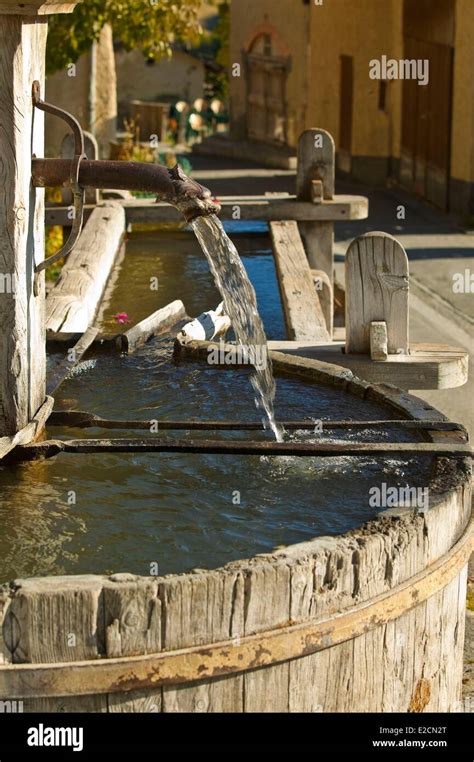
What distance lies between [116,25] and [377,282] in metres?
9.71

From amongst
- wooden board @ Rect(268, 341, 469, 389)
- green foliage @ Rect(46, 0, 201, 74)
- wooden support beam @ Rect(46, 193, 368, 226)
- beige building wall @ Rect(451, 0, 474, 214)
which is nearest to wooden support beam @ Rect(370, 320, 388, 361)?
wooden board @ Rect(268, 341, 469, 389)

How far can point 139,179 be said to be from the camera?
4.41 m

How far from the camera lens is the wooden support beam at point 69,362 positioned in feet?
16.9

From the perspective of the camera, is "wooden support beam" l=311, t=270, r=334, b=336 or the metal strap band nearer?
the metal strap band

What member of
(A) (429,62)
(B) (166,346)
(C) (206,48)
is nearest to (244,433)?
(B) (166,346)

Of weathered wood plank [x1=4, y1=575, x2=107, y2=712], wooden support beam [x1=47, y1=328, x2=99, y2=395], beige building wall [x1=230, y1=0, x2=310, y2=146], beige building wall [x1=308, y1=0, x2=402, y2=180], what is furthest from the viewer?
beige building wall [x1=230, y1=0, x2=310, y2=146]

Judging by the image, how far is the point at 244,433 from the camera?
16.9 feet

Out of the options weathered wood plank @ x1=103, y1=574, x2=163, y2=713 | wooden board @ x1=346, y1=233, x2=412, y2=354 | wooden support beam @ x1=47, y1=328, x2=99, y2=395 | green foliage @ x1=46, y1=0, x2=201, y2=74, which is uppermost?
green foliage @ x1=46, y1=0, x2=201, y2=74

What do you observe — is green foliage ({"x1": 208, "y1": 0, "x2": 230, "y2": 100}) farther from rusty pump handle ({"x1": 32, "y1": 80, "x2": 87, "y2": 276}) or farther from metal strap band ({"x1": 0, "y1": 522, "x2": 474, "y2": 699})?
metal strap band ({"x1": 0, "y1": 522, "x2": 474, "y2": 699})

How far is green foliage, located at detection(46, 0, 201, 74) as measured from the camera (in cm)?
1413

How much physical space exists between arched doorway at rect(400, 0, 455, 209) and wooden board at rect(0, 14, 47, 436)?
12956mm

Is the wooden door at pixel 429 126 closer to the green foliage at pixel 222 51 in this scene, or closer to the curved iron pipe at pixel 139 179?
the green foliage at pixel 222 51

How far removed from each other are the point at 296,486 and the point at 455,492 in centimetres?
62
